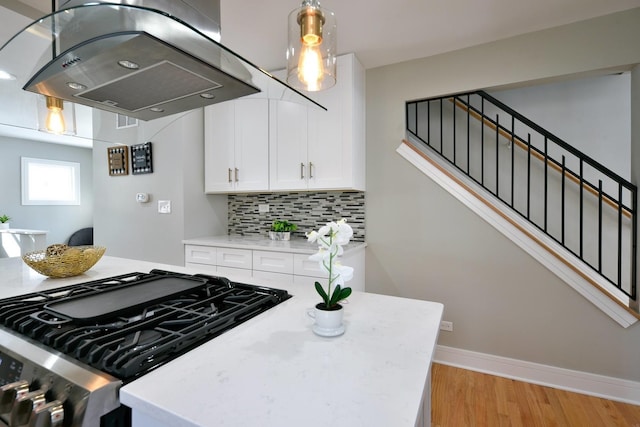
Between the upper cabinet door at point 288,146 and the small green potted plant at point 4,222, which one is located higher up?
the upper cabinet door at point 288,146

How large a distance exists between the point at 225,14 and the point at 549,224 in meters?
3.11

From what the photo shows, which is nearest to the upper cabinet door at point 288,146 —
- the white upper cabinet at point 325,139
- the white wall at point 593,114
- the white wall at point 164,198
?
the white upper cabinet at point 325,139

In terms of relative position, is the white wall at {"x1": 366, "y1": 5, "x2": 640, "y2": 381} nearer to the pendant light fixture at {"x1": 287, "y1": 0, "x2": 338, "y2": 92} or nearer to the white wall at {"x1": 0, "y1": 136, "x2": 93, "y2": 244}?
the pendant light fixture at {"x1": 287, "y1": 0, "x2": 338, "y2": 92}

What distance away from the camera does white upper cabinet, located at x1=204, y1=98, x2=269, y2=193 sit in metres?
2.80

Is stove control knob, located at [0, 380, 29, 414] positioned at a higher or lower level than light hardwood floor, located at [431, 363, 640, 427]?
higher

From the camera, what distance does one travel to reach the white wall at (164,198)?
9.53 ft

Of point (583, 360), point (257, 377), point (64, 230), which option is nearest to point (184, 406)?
point (257, 377)

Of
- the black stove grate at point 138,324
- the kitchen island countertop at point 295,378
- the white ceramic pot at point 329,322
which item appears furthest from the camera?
the white ceramic pot at point 329,322

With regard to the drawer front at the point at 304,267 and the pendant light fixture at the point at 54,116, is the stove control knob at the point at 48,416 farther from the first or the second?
the drawer front at the point at 304,267

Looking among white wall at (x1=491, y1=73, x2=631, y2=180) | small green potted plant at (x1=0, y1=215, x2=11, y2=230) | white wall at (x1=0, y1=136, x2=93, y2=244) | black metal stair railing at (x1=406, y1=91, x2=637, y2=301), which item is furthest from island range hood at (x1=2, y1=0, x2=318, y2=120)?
white wall at (x1=0, y1=136, x2=93, y2=244)

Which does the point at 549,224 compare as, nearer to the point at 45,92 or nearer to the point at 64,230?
the point at 45,92

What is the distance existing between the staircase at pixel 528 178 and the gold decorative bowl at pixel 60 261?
7.34ft

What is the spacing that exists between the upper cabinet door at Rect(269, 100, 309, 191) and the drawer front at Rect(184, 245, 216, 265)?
0.80 m

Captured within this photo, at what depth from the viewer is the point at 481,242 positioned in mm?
2301
